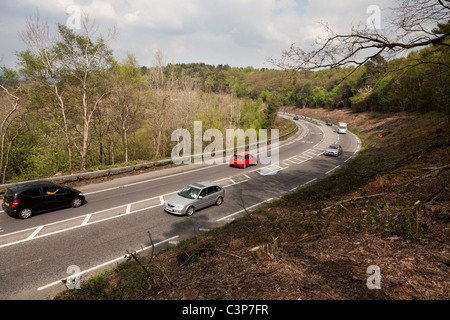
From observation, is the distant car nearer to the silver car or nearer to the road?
the road

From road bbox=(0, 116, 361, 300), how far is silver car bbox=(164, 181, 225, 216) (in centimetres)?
38

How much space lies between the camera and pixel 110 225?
1128 centimetres

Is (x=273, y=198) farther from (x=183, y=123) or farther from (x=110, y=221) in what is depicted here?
(x=183, y=123)

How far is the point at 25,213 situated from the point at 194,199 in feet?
27.3

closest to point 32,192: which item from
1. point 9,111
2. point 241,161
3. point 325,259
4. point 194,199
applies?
point 194,199

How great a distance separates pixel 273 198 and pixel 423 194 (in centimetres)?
829

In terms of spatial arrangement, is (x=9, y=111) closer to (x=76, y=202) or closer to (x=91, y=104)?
(x=91, y=104)

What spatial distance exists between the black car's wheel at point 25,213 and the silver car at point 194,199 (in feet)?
21.6

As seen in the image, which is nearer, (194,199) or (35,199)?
(35,199)

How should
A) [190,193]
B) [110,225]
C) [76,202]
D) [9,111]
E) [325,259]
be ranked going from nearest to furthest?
1. [325,259]
2. [110,225]
3. [76,202]
4. [190,193]
5. [9,111]

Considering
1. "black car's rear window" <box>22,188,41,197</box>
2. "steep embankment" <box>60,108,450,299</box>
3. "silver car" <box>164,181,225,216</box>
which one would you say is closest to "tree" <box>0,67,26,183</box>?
"black car's rear window" <box>22,188,41,197</box>

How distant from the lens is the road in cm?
784

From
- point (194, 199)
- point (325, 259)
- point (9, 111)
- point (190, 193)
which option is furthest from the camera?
point (9, 111)
